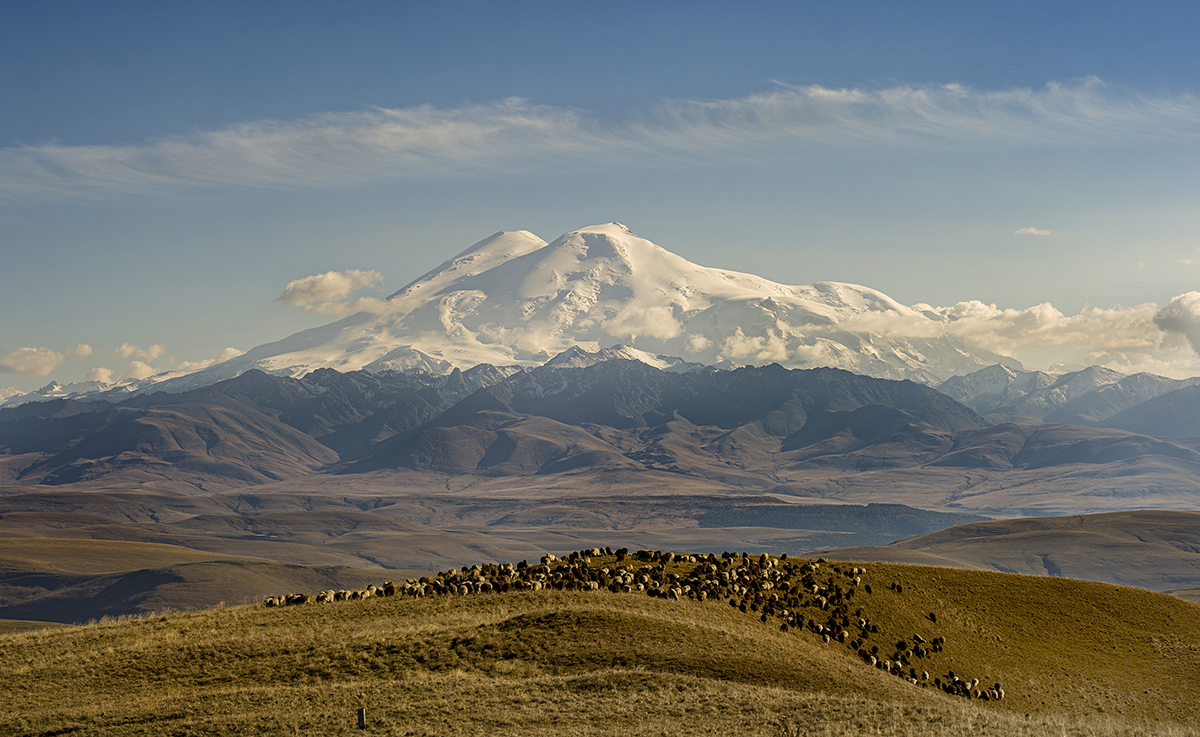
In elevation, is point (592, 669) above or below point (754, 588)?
below

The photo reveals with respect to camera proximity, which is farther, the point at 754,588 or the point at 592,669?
the point at 754,588

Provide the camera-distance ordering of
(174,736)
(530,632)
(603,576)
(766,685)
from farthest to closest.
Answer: (603,576) < (530,632) < (766,685) < (174,736)

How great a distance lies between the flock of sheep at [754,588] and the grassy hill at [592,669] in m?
0.83

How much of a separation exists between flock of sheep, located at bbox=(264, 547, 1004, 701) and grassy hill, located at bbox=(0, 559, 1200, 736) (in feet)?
2.73

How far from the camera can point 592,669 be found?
35938 millimetres

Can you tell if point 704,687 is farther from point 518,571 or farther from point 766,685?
point 518,571

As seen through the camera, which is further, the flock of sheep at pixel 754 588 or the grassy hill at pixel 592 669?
the flock of sheep at pixel 754 588

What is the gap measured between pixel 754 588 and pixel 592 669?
13.7 m

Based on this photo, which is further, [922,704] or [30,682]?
[30,682]

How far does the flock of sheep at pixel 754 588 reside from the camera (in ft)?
143

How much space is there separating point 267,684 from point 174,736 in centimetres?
542

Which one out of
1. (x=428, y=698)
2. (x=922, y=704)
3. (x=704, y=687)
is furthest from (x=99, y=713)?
(x=922, y=704)

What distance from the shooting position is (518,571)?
5031cm

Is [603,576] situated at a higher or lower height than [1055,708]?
higher
